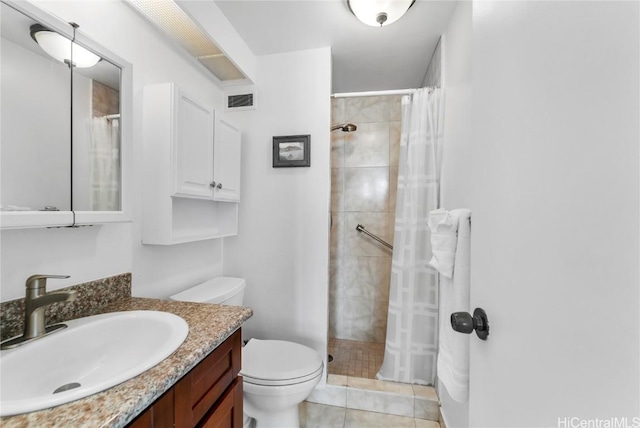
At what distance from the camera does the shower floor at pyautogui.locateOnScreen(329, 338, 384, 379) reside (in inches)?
73.6

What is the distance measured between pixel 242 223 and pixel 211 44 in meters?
1.09

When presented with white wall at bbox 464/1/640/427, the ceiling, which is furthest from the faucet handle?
the ceiling

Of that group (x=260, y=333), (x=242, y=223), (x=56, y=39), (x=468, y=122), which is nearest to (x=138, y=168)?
(x=56, y=39)

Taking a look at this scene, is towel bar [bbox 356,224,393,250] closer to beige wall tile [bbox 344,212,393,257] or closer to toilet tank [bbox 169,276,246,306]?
beige wall tile [bbox 344,212,393,257]

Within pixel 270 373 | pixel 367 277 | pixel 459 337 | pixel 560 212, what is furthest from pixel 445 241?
pixel 367 277

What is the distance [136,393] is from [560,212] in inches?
32.1

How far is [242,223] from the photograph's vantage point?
1.85 metres

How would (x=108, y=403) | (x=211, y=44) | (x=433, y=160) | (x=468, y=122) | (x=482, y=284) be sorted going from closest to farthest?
(x=108, y=403)
(x=482, y=284)
(x=468, y=122)
(x=211, y=44)
(x=433, y=160)

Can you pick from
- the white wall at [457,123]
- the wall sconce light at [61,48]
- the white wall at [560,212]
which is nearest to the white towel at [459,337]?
the white wall at [560,212]

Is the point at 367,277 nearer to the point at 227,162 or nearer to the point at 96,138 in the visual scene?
the point at 227,162

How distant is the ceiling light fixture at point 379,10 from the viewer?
1.26 meters

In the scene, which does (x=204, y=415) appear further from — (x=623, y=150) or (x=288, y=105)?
(x=288, y=105)

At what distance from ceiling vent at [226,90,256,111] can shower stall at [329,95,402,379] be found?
2.73ft

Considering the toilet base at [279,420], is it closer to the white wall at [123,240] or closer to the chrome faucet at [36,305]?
the white wall at [123,240]
